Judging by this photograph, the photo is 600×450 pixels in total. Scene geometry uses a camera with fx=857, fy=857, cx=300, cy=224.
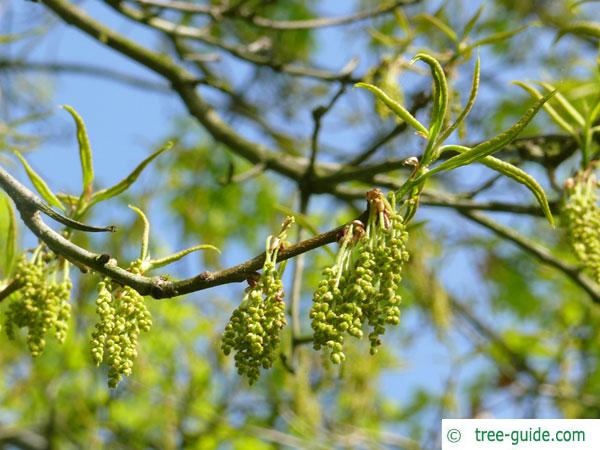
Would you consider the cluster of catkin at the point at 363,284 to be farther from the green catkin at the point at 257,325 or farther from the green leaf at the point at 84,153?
the green leaf at the point at 84,153

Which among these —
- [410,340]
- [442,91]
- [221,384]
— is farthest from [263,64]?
[221,384]

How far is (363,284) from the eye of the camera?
1077 mm

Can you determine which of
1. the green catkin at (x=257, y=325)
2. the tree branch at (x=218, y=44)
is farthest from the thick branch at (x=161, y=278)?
the tree branch at (x=218, y=44)

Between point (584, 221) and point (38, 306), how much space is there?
38.4 inches

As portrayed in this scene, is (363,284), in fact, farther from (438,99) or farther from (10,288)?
(10,288)

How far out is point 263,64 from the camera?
2578 mm

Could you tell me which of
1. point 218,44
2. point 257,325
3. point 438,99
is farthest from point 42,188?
point 218,44

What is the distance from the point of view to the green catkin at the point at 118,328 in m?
1.09

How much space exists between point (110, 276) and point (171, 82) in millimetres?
1627

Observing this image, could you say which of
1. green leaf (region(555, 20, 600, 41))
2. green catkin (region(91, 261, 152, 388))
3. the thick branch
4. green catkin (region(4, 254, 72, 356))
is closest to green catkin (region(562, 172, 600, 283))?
green leaf (region(555, 20, 600, 41))

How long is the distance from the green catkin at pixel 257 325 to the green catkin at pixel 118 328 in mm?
132

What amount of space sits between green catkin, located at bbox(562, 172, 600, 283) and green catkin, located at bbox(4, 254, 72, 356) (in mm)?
895

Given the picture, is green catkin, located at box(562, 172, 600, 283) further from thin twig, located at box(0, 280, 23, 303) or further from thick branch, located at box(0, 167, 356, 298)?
thin twig, located at box(0, 280, 23, 303)

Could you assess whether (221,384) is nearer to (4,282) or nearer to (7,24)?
(7,24)
